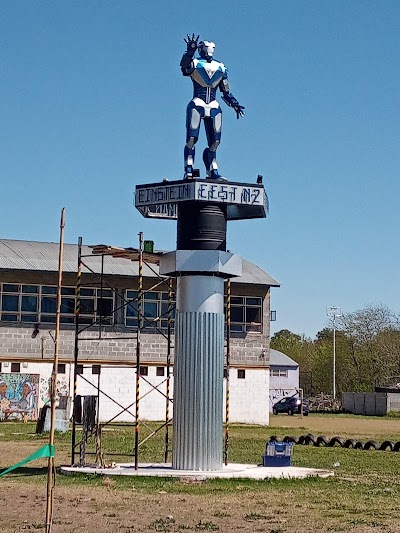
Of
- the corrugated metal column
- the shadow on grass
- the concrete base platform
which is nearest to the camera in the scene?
the concrete base platform

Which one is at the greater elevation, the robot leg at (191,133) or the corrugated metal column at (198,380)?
the robot leg at (191,133)

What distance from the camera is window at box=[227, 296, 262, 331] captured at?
5666cm

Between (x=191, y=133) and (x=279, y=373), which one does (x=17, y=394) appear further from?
(x=279, y=373)

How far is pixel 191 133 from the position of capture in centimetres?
2512

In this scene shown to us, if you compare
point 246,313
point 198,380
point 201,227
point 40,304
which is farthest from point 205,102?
point 246,313

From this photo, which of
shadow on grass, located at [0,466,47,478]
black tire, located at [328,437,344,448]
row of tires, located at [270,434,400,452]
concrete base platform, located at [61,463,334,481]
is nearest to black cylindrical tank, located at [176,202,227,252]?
concrete base platform, located at [61,463,334,481]

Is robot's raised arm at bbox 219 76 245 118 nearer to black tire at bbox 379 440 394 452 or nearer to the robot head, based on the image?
the robot head

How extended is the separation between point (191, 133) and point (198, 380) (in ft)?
19.0

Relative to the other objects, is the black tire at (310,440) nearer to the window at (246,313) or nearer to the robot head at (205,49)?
the robot head at (205,49)

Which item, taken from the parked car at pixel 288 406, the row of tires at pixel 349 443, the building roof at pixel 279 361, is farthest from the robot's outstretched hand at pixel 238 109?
the building roof at pixel 279 361

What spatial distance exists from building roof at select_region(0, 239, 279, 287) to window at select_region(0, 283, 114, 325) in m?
0.99

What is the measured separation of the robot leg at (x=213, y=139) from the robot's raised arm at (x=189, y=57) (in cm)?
113

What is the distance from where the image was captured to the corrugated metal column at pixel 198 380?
23.5 m

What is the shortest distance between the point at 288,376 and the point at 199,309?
6942cm
